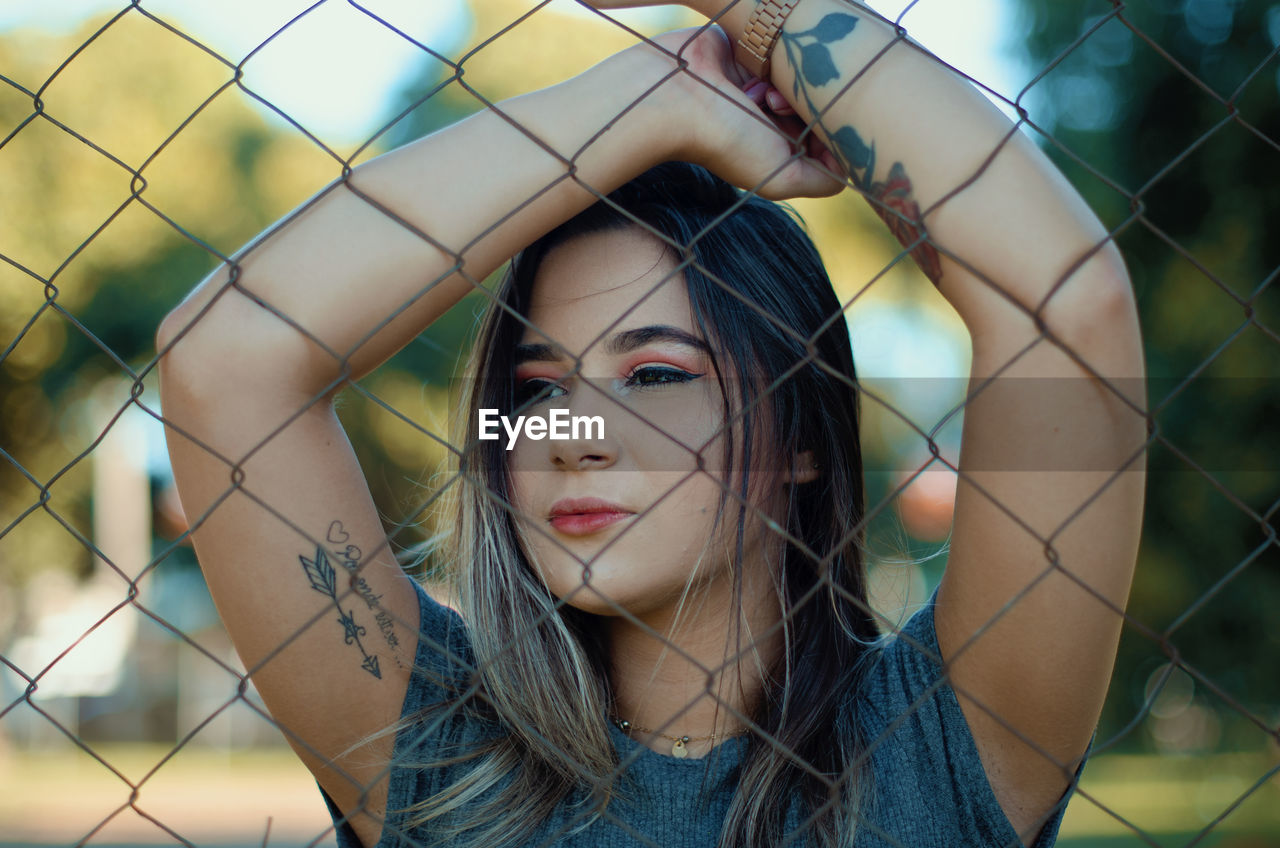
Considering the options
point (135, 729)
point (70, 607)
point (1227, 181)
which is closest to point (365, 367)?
point (1227, 181)

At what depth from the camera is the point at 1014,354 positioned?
1.28 meters

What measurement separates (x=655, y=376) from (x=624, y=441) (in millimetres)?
125

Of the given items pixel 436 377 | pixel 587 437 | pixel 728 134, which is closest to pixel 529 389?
pixel 587 437

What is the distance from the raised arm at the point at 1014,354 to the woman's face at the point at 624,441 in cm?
37

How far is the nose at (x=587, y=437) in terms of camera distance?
1.53 m

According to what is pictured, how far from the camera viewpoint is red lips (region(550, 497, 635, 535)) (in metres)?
1.53

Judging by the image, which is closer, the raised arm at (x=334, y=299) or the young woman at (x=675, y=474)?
the young woman at (x=675, y=474)

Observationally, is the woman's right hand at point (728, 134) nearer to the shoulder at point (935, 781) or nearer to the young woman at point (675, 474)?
the young woman at point (675, 474)

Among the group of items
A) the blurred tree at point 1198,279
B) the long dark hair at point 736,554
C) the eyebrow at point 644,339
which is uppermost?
the eyebrow at point 644,339

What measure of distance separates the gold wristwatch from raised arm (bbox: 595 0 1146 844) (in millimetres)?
18

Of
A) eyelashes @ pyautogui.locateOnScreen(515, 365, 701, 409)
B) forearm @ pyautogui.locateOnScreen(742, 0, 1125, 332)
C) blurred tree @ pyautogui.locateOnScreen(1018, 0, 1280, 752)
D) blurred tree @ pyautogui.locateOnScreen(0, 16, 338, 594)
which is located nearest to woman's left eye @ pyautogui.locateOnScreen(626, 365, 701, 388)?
eyelashes @ pyautogui.locateOnScreen(515, 365, 701, 409)

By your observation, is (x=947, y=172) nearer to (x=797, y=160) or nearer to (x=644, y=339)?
(x=797, y=160)

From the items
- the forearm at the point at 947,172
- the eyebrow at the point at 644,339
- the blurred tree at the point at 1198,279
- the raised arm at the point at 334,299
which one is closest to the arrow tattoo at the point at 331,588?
the raised arm at the point at 334,299

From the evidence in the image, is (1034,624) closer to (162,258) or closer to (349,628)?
(349,628)
